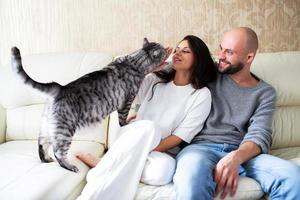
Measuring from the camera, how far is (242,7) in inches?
83.0

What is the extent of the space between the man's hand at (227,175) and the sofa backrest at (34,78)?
0.88 metres

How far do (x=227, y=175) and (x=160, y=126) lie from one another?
0.38 metres

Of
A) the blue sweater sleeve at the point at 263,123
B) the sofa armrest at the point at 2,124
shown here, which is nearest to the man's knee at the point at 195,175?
the blue sweater sleeve at the point at 263,123

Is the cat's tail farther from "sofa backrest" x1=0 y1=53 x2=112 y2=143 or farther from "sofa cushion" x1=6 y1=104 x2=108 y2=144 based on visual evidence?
"sofa cushion" x1=6 y1=104 x2=108 y2=144

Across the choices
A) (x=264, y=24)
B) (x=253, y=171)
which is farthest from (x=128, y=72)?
(x=264, y=24)

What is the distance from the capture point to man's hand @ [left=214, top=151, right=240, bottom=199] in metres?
1.32

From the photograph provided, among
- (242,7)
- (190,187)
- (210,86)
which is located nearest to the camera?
(190,187)

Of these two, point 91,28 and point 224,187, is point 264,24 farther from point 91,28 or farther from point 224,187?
point 224,187

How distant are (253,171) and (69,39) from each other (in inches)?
56.0

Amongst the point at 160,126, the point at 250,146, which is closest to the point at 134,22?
the point at 160,126

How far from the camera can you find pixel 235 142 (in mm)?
1575

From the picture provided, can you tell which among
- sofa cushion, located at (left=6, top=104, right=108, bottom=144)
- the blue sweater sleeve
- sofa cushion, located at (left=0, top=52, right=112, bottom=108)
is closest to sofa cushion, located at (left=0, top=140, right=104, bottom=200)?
sofa cushion, located at (left=6, top=104, right=108, bottom=144)

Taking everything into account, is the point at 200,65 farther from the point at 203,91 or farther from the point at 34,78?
the point at 34,78

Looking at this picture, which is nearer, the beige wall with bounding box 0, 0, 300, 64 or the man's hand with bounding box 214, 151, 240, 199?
the man's hand with bounding box 214, 151, 240, 199
